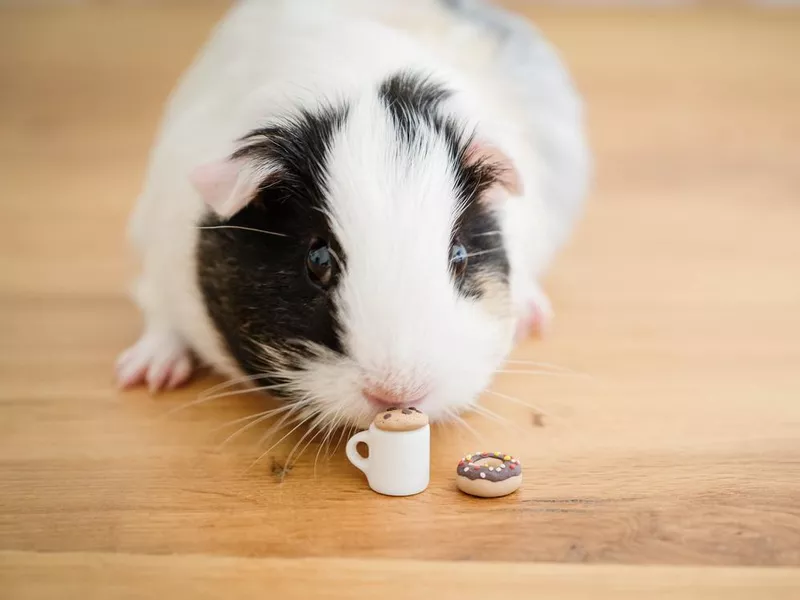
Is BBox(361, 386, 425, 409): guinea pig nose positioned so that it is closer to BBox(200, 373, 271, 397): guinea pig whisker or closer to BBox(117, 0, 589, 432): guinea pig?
BBox(117, 0, 589, 432): guinea pig

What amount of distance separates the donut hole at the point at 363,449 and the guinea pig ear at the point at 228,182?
424mm

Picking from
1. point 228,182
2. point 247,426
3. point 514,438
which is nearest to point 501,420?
point 514,438

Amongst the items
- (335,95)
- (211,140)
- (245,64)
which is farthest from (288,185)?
(245,64)

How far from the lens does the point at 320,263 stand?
1.47m

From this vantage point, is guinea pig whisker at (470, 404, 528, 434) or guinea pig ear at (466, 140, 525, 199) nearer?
guinea pig ear at (466, 140, 525, 199)

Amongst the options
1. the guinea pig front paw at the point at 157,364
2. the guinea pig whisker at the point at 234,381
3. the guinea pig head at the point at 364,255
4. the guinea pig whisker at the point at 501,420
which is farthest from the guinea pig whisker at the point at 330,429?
the guinea pig front paw at the point at 157,364

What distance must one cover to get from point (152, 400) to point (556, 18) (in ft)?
9.32

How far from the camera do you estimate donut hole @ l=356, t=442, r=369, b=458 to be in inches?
63.8

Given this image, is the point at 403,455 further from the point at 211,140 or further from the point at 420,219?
the point at 211,140

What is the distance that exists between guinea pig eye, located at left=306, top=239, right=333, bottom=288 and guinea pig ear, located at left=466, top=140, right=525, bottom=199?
0.27 meters

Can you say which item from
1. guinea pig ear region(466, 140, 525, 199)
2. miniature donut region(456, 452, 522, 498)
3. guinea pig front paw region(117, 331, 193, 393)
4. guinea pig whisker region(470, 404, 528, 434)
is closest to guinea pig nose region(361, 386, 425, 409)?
miniature donut region(456, 452, 522, 498)

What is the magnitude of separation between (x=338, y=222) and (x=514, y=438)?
0.50 m

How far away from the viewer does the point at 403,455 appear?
4.77ft

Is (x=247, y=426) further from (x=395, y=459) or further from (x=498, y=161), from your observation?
(x=498, y=161)
